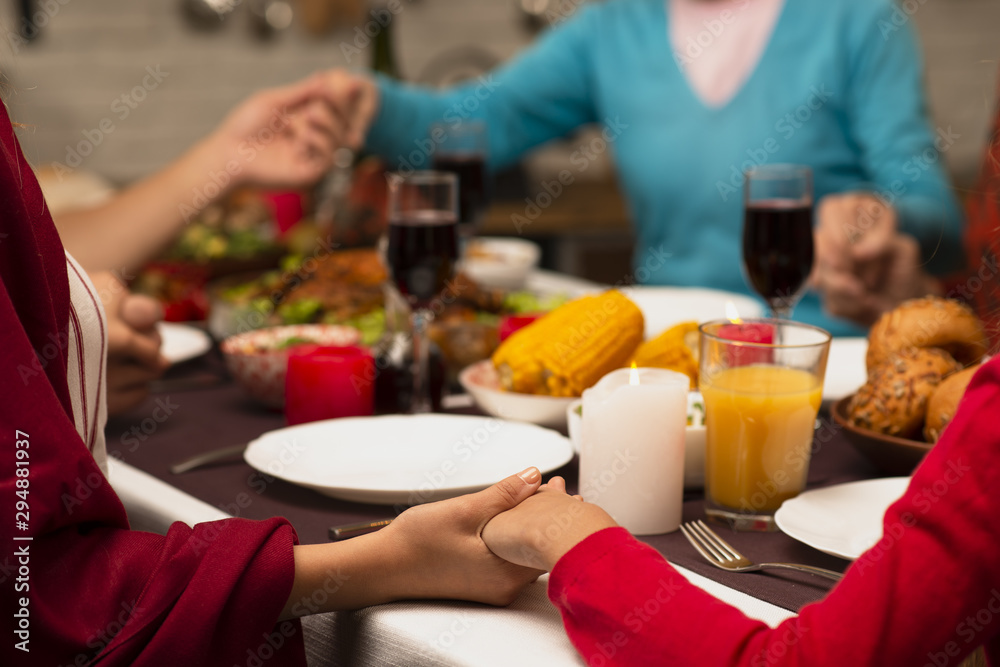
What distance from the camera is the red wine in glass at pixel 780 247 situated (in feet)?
3.88

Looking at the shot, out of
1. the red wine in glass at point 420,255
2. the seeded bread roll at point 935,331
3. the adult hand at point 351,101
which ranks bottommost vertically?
the seeded bread roll at point 935,331

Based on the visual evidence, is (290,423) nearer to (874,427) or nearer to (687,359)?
(687,359)

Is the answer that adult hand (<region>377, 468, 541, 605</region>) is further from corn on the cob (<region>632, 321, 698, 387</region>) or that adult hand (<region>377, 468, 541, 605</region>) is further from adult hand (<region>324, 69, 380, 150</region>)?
adult hand (<region>324, 69, 380, 150</region>)

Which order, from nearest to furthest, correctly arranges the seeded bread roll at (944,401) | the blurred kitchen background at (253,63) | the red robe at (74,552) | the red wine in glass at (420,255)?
1. the red robe at (74,552)
2. the seeded bread roll at (944,401)
3. the red wine in glass at (420,255)
4. the blurred kitchen background at (253,63)

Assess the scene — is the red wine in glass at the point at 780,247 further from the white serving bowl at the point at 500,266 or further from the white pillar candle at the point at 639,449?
Result: the white serving bowl at the point at 500,266

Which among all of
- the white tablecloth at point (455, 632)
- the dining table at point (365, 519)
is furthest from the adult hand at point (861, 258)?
the white tablecloth at point (455, 632)

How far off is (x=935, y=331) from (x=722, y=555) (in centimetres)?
39

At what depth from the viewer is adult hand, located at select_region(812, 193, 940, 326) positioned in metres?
1.35

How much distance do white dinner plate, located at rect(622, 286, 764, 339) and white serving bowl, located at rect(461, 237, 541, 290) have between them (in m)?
0.33

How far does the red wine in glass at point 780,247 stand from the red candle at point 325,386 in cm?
48

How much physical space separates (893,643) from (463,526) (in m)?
0.31

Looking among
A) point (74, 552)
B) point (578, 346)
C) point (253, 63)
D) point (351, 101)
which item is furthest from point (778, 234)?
point (253, 63)

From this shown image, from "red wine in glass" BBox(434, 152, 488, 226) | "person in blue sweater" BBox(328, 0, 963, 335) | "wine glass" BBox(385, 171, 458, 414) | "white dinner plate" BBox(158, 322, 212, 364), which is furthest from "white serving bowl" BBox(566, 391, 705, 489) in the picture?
"person in blue sweater" BBox(328, 0, 963, 335)

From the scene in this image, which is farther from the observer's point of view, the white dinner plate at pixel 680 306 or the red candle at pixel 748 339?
Result: the white dinner plate at pixel 680 306
